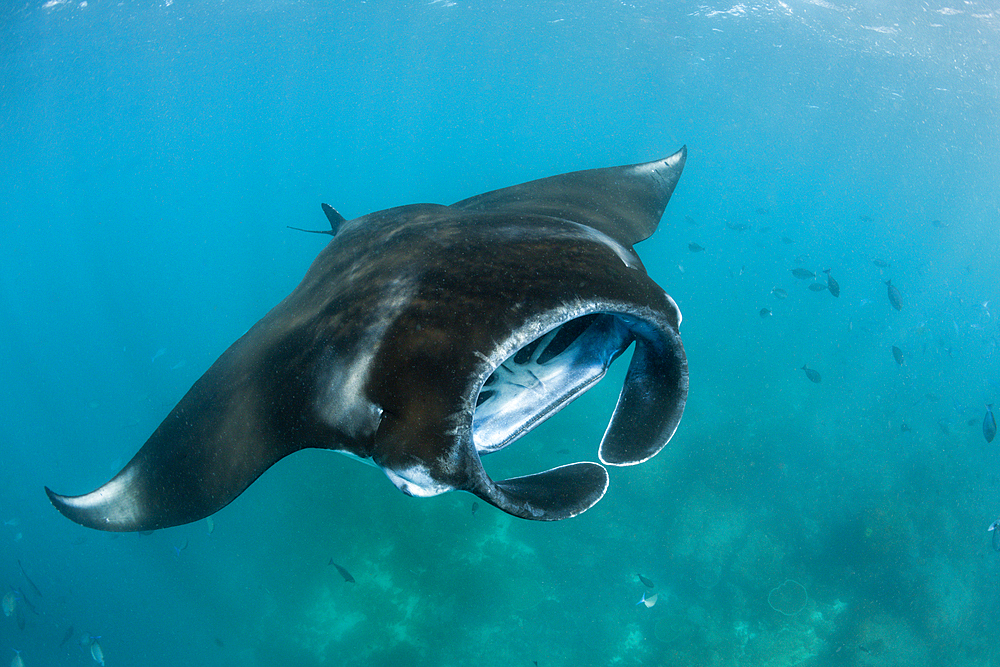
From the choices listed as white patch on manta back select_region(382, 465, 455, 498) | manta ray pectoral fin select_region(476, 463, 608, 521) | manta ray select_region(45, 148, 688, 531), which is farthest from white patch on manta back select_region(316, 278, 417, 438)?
manta ray pectoral fin select_region(476, 463, 608, 521)

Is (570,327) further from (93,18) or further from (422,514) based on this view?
(93,18)

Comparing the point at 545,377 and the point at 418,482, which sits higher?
the point at 418,482

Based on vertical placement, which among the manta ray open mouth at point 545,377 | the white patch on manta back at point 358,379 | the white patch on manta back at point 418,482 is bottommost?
→ the manta ray open mouth at point 545,377

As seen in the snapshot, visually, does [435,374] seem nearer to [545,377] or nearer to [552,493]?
[552,493]

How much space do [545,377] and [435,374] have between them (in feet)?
3.15

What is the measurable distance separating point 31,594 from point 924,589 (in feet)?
72.0

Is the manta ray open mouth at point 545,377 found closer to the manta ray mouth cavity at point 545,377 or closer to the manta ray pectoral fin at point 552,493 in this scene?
the manta ray mouth cavity at point 545,377

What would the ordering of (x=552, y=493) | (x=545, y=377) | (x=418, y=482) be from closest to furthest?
(x=418, y=482) < (x=552, y=493) < (x=545, y=377)

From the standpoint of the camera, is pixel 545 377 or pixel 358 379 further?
pixel 545 377

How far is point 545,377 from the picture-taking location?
2307mm

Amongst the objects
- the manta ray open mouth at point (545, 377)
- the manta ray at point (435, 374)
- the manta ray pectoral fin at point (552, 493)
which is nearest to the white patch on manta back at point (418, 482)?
the manta ray at point (435, 374)

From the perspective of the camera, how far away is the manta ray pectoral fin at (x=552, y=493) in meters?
1.41

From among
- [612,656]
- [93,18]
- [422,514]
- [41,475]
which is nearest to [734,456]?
[612,656]

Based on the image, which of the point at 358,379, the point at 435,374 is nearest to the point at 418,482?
the point at 435,374
